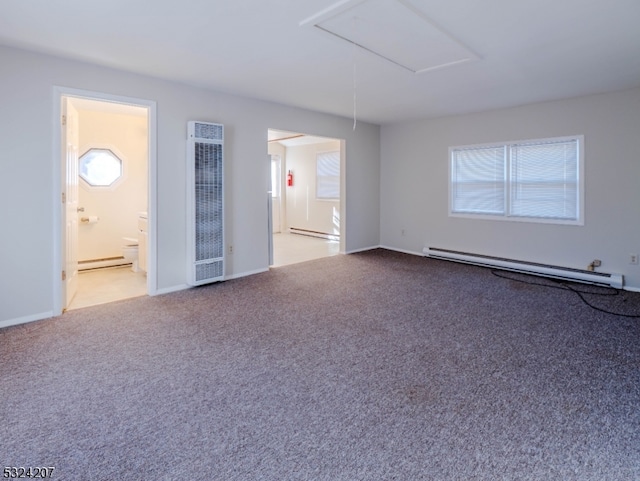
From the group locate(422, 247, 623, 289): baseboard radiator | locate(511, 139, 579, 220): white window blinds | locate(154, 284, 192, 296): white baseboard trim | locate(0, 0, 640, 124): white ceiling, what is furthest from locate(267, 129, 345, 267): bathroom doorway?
locate(0, 0, 640, 124): white ceiling

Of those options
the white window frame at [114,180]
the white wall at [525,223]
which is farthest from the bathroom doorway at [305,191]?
the white window frame at [114,180]

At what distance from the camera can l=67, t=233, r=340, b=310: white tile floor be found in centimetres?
415

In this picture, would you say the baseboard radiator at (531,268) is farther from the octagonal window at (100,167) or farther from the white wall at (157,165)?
the octagonal window at (100,167)

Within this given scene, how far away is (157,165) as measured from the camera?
410 centimetres

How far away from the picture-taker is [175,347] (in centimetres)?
283

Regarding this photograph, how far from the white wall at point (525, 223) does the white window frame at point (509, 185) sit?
0.21 ft

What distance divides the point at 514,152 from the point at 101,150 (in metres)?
6.20

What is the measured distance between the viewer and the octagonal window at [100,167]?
5516 millimetres

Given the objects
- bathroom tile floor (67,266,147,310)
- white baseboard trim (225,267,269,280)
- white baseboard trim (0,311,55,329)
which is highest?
white baseboard trim (225,267,269,280)

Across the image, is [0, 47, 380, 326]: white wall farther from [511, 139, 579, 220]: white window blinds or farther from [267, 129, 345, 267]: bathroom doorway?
[511, 139, 579, 220]: white window blinds

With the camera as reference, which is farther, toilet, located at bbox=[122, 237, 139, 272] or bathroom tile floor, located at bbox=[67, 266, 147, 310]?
toilet, located at bbox=[122, 237, 139, 272]

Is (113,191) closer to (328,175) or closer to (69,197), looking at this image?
(69,197)

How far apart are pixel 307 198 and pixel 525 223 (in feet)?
17.3

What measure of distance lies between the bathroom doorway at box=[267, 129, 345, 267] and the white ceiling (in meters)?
3.91
